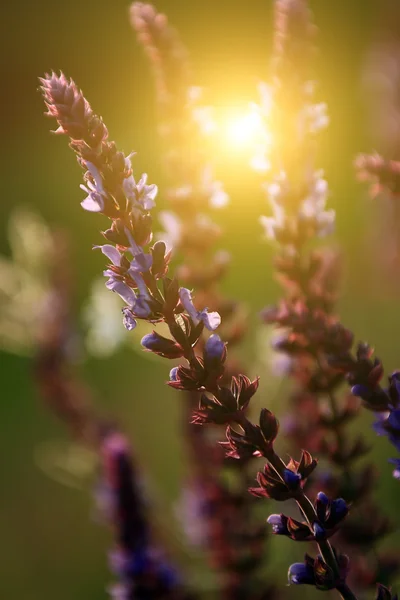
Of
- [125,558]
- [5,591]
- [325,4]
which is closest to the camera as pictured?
[125,558]

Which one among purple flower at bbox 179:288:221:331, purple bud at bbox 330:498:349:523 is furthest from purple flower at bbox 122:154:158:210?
purple bud at bbox 330:498:349:523

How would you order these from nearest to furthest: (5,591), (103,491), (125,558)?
(125,558) < (103,491) < (5,591)

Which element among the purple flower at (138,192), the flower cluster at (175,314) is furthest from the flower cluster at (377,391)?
the purple flower at (138,192)

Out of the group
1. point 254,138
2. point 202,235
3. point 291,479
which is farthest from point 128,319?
point 202,235

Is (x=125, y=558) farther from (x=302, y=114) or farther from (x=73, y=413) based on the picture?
(x=302, y=114)

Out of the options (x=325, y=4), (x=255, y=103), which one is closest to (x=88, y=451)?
(x=255, y=103)

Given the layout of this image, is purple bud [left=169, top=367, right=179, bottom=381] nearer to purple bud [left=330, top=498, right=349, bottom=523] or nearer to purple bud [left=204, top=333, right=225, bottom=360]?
purple bud [left=204, top=333, right=225, bottom=360]

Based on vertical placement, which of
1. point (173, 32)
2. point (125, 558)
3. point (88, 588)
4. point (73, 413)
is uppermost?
point (173, 32)
